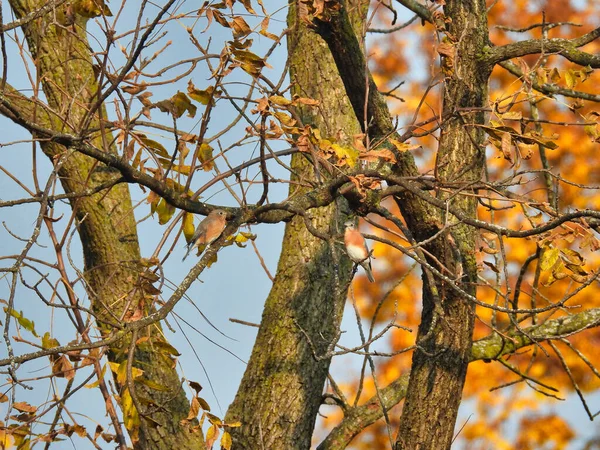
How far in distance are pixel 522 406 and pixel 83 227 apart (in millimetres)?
5611

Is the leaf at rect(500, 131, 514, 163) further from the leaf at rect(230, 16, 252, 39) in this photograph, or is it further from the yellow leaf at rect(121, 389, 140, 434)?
the yellow leaf at rect(121, 389, 140, 434)

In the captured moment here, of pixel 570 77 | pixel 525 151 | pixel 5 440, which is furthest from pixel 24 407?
pixel 570 77

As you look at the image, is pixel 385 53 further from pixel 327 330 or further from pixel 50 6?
pixel 50 6

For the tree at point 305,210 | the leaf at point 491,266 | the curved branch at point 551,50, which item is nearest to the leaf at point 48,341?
the tree at point 305,210

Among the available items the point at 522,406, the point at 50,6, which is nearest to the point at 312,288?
the point at 50,6

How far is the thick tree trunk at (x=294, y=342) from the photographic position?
3.93 m

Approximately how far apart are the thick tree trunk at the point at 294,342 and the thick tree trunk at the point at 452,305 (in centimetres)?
55

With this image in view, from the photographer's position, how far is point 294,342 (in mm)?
4055

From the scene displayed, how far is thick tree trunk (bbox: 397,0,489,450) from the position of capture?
144 inches

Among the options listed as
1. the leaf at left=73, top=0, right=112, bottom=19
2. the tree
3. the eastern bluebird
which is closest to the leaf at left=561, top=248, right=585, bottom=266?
the tree

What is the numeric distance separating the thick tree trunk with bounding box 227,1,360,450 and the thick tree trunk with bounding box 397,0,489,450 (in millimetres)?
548

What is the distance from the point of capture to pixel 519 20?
360 inches

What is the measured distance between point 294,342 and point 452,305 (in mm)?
933

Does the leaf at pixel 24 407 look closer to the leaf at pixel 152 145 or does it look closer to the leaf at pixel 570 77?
the leaf at pixel 152 145
